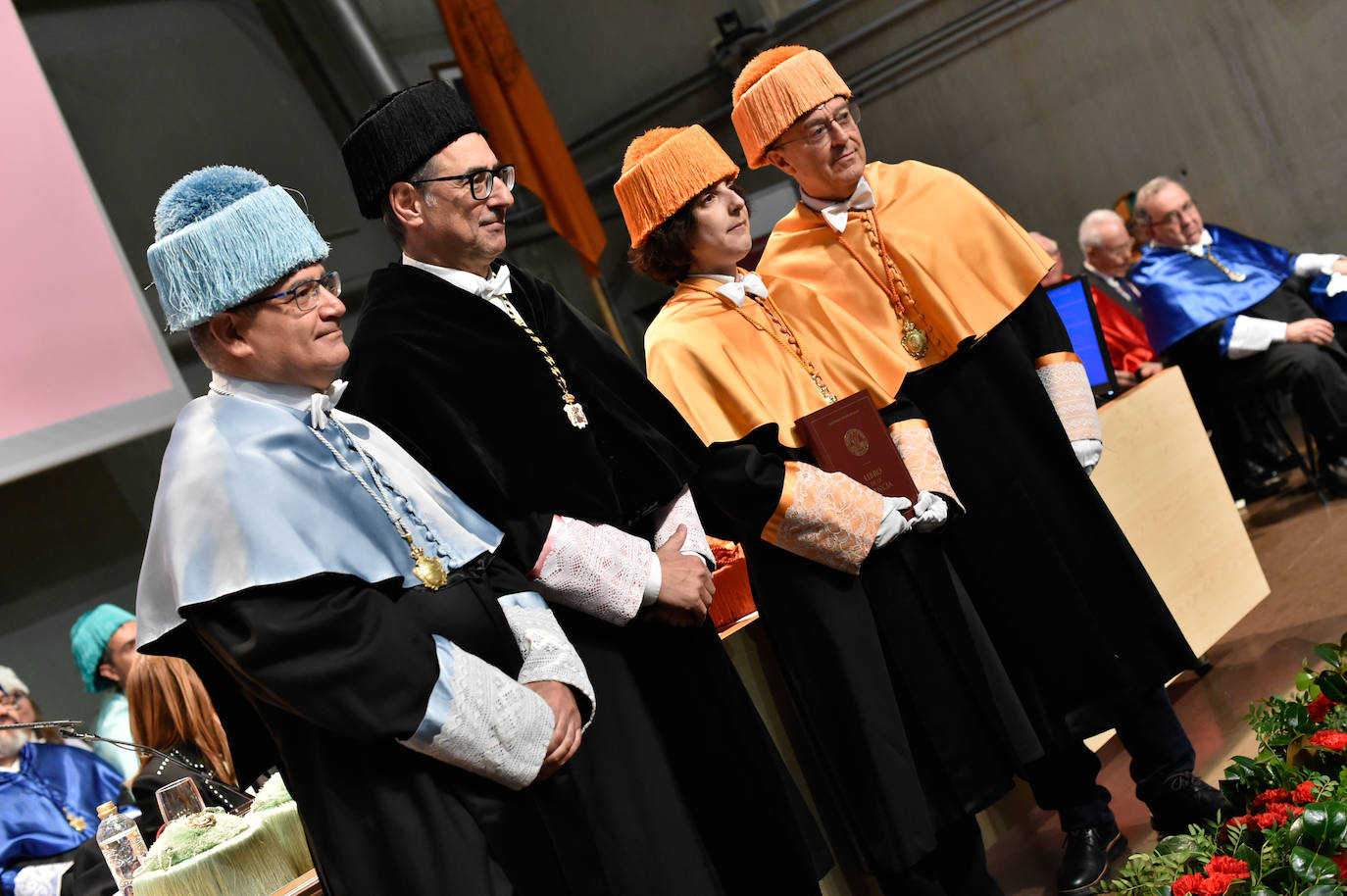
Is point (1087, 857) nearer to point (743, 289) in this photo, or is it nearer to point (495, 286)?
point (743, 289)

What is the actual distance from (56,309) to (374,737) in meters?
3.67

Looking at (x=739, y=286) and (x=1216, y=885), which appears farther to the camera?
(x=739, y=286)

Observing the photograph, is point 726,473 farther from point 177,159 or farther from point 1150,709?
point 177,159

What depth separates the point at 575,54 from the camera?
8.28 meters

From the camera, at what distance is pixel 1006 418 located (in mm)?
2820

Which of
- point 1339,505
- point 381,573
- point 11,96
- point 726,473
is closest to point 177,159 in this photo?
point 11,96

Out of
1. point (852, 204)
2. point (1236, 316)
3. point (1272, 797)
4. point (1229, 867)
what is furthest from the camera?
point (1236, 316)

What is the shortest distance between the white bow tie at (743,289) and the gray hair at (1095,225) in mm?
4306

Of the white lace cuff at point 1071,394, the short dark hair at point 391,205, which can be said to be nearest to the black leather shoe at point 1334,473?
the white lace cuff at point 1071,394

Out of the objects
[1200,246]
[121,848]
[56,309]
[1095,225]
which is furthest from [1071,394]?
[1095,225]

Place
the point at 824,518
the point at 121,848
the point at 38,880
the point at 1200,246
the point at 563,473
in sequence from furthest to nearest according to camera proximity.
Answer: the point at 1200,246 < the point at 38,880 < the point at 824,518 < the point at 121,848 < the point at 563,473

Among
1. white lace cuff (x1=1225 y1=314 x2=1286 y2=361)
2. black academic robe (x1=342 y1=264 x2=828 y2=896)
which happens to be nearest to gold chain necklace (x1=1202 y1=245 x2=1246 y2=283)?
white lace cuff (x1=1225 y1=314 x2=1286 y2=361)

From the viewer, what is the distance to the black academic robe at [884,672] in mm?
2469

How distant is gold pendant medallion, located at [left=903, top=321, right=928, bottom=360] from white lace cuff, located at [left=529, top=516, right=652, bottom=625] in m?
1.12
